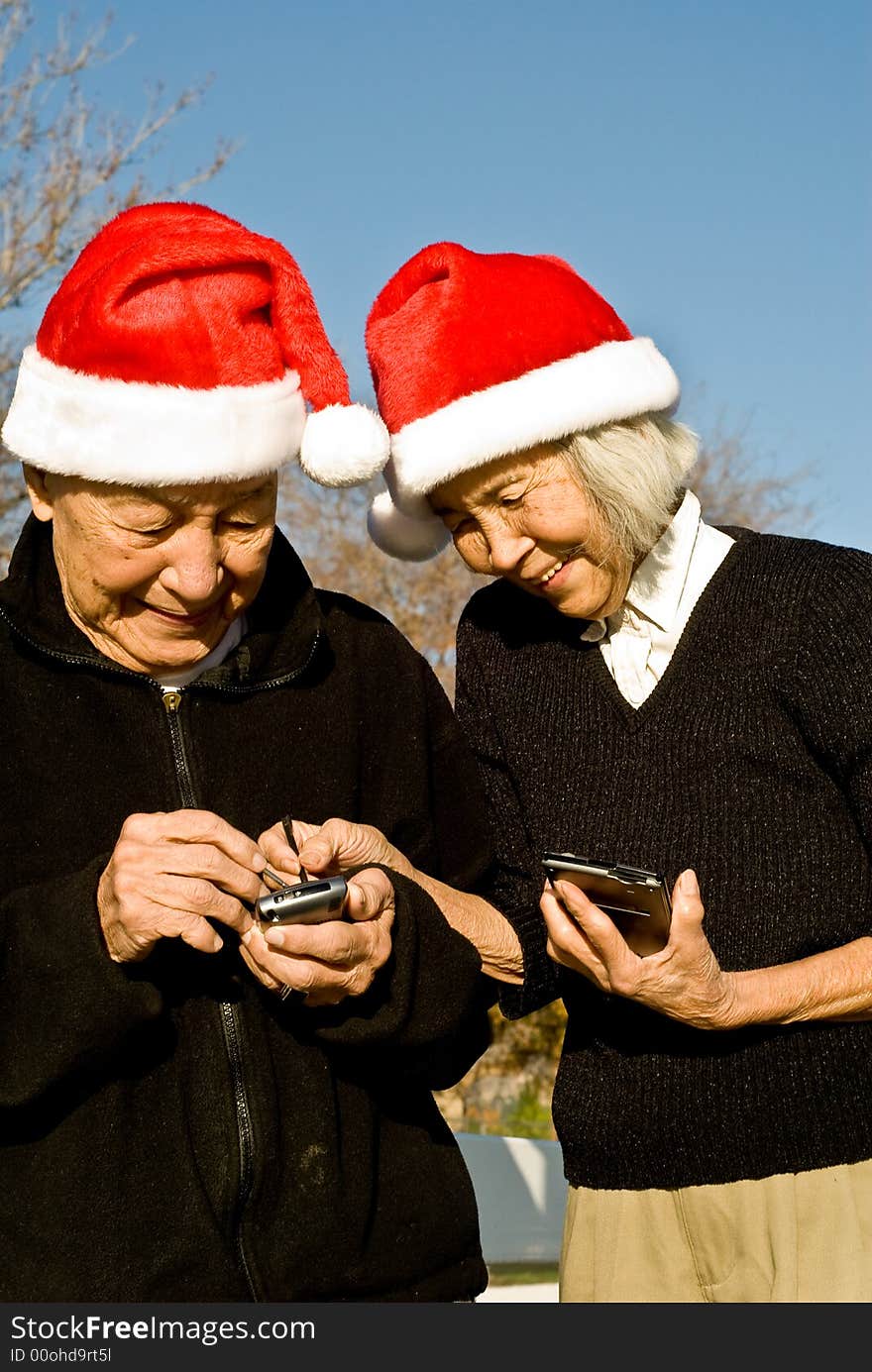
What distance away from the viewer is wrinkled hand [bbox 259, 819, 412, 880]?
8.16ft

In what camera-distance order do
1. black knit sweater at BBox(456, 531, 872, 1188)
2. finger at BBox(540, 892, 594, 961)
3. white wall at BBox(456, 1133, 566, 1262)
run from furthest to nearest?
white wall at BBox(456, 1133, 566, 1262)
black knit sweater at BBox(456, 531, 872, 1188)
finger at BBox(540, 892, 594, 961)

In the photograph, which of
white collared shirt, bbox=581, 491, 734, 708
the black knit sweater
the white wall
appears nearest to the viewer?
the black knit sweater

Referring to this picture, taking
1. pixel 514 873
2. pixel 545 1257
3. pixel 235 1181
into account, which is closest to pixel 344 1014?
pixel 235 1181

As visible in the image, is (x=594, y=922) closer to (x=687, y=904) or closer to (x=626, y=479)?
(x=687, y=904)

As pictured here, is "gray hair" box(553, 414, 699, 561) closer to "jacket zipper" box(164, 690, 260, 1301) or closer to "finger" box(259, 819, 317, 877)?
"finger" box(259, 819, 317, 877)

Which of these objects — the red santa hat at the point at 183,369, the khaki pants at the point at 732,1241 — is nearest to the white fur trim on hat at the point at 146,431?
the red santa hat at the point at 183,369

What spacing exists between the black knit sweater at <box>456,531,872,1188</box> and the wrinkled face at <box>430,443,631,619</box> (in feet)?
0.61

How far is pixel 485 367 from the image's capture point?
284 cm

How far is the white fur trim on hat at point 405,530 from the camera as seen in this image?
3.01m

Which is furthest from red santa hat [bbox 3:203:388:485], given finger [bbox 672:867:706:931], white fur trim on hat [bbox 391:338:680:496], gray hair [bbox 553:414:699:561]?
finger [bbox 672:867:706:931]

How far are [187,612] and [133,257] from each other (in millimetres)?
588

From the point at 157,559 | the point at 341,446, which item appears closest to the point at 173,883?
the point at 157,559

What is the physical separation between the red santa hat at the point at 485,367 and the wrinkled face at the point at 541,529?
0.22ft

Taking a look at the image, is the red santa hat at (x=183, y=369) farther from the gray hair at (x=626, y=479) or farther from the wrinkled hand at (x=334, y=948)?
the wrinkled hand at (x=334, y=948)
